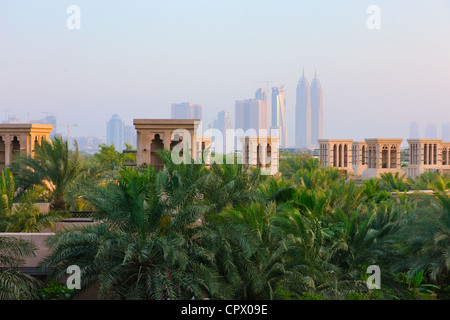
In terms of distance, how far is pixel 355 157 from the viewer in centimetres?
4328

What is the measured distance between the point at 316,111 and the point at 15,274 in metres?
130

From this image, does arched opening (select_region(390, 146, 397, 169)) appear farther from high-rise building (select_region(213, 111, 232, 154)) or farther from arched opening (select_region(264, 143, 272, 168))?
arched opening (select_region(264, 143, 272, 168))

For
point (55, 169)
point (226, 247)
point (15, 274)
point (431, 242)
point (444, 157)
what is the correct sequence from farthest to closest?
point (444, 157)
point (55, 169)
point (431, 242)
point (15, 274)
point (226, 247)

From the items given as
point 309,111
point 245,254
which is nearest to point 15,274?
point 245,254

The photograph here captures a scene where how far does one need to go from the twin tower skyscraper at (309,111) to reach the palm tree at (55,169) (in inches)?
4438

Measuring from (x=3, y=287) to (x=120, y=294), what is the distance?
6.85ft

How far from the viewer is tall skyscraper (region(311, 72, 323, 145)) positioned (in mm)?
130875

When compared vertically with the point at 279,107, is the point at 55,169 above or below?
below

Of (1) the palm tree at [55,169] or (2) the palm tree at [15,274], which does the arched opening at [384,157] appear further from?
(2) the palm tree at [15,274]

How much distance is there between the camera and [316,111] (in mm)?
136500

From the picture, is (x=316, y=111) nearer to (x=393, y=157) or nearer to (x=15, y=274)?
(x=393, y=157)

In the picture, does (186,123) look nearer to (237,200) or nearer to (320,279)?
(237,200)

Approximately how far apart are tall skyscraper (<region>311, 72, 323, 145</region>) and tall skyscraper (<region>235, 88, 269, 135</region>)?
8241 centimetres

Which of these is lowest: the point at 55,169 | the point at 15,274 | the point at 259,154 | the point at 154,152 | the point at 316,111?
the point at 15,274
